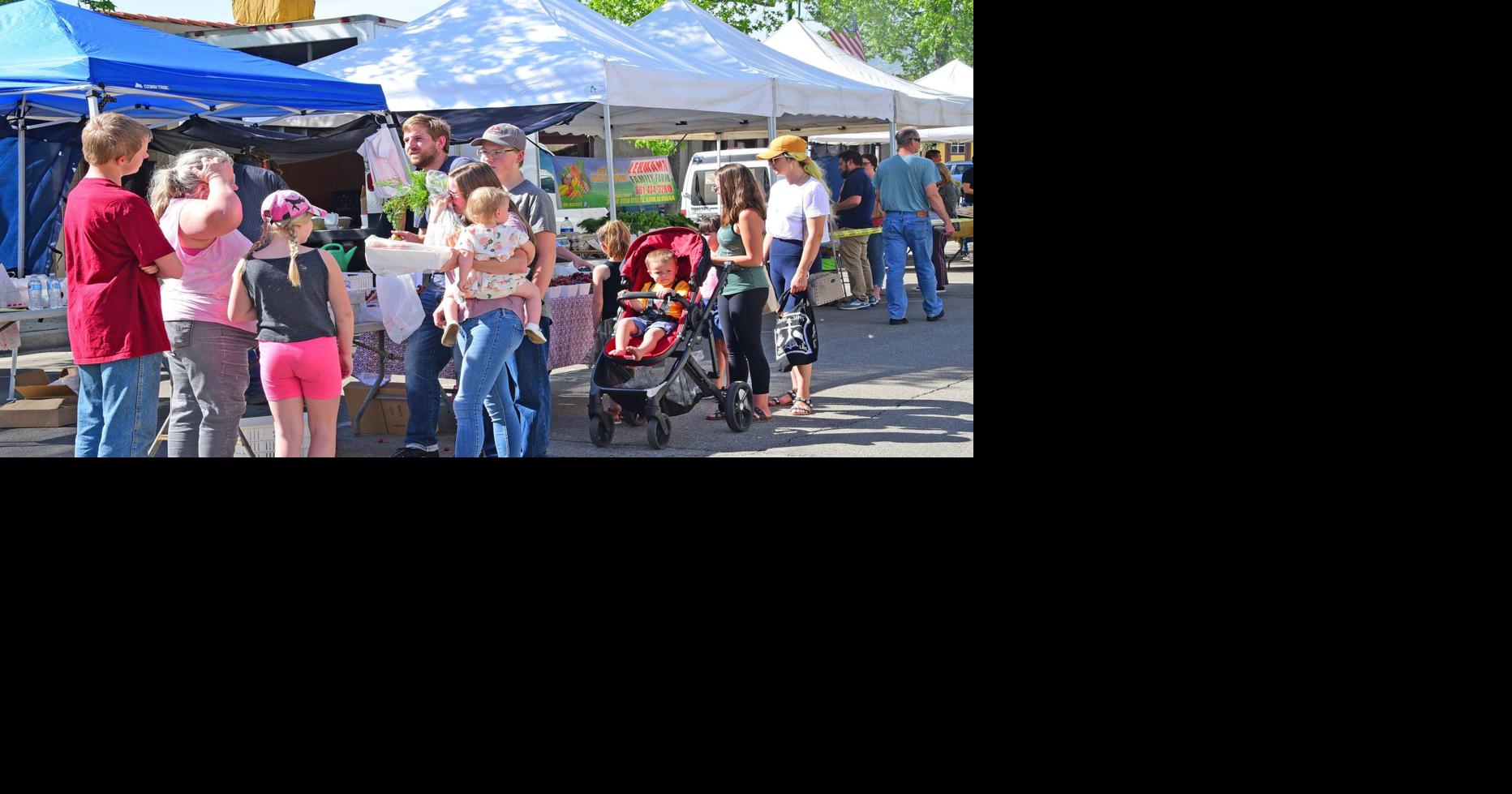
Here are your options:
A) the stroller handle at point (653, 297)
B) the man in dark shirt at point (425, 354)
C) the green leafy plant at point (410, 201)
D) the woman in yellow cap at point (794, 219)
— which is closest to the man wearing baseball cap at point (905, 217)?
the woman in yellow cap at point (794, 219)

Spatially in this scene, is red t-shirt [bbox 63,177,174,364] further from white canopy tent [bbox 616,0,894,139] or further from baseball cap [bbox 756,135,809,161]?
white canopy tent [bbox 616,0,894,139]

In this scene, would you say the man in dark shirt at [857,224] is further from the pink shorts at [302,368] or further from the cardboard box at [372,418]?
the pink shorts at [302,368]

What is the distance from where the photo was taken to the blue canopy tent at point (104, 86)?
7.88m

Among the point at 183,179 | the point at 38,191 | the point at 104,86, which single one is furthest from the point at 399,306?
the point at 38,191

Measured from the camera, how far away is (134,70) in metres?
8.03

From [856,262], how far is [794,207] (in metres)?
5.88

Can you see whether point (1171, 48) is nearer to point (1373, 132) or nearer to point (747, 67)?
point (1373, 132)

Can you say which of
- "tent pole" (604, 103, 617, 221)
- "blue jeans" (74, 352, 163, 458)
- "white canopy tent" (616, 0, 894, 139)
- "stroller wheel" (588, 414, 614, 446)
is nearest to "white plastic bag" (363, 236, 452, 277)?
"blue jeans" (74, 352, 163, 458)

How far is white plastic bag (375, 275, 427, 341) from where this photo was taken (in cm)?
651

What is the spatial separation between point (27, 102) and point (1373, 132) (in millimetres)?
9857

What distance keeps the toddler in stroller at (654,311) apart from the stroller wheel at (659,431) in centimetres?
35

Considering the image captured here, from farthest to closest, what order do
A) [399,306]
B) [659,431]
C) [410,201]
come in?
[659,431] < [410,201] < [399,306]

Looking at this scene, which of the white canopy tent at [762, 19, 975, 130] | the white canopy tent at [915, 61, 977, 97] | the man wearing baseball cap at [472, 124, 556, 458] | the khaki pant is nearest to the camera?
the man wearing baseball cap at [472, 124, 556, 458]

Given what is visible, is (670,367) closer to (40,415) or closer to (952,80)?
(40,415)
